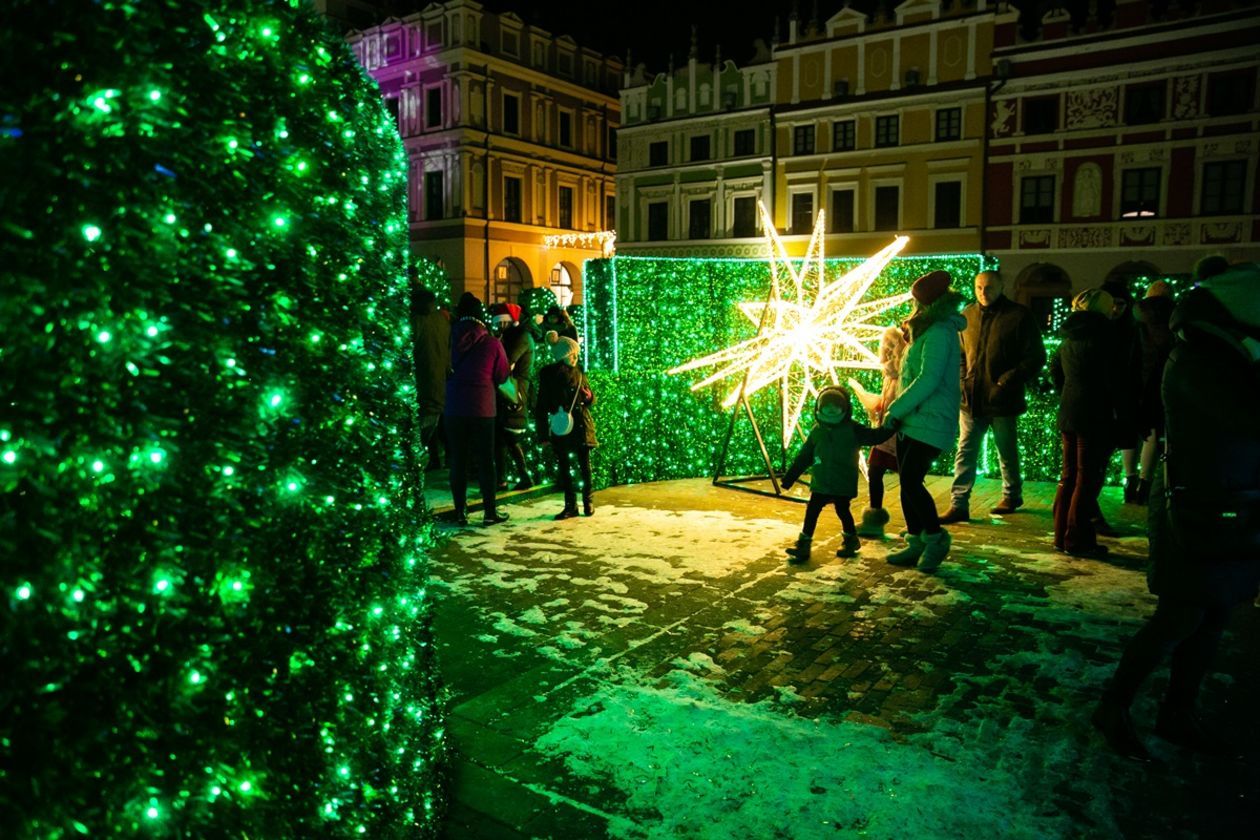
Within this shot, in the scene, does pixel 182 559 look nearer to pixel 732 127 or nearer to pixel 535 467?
pixel 535 467

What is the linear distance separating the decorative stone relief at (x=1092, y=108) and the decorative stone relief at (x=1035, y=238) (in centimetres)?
369

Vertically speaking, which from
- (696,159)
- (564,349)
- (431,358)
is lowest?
(431,358)

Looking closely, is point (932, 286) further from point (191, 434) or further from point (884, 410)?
point (191, 434)

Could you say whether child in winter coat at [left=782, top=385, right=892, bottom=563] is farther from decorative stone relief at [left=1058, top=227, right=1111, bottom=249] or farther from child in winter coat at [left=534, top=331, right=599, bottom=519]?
decorative stone relief at [left=1058, top=227, right=1111, bottom=249]

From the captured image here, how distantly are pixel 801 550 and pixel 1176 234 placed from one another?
94.4ft

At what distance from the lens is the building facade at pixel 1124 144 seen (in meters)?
27.6

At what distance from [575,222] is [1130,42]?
1034 inches

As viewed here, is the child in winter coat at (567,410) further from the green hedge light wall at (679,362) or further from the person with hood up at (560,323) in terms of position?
the person with hood up at (560,323)

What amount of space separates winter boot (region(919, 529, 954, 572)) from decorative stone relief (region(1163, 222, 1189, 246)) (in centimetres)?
2832

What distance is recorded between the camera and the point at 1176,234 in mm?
28812

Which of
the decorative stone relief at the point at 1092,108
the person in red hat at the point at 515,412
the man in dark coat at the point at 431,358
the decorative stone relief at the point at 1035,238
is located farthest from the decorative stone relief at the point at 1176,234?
the man in dark coat at the point at 431,358

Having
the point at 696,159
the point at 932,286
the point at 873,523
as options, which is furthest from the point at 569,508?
the point at 696,159

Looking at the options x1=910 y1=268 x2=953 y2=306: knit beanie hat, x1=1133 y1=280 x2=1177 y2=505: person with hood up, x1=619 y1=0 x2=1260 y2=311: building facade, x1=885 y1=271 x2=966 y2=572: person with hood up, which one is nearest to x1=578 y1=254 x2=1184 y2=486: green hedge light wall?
x1=1133 y1=280 x2=1177 y2=505: person with hood up

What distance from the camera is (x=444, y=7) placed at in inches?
1535
